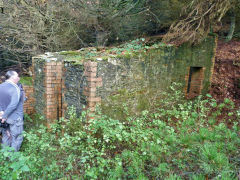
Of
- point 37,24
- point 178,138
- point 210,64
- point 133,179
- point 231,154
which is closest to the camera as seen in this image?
point 133,179

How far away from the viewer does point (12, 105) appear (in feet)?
13.6

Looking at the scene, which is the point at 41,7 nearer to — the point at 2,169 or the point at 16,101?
the point at 16,101

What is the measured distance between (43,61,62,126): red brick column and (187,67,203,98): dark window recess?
4.36m

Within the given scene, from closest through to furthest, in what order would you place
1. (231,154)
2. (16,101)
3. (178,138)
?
(231,154), (178,138), (16,101)

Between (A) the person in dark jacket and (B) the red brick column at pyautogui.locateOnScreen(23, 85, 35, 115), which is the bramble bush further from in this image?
(B) the red brick column at pyautogui.locateOnScreen(23, 85, 35, 115)

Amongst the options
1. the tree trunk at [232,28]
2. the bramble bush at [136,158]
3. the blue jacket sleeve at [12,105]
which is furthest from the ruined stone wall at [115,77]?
the tree trunk at [232,28]

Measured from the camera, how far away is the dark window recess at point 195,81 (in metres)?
6.62

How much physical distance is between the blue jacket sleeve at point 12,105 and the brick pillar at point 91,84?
1561 millimetres

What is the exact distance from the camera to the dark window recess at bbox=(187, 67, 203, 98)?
21.7 feet

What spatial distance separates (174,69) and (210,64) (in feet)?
5.99

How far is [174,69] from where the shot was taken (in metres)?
5.82

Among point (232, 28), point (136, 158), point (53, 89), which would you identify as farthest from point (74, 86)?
point (232, 28)

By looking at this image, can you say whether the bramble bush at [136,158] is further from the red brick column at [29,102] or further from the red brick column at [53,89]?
the red brick column at [29,102]

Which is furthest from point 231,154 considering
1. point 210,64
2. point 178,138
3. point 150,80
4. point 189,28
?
point 210,64
